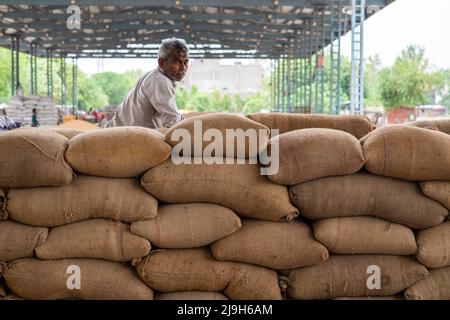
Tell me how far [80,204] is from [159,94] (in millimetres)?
1349

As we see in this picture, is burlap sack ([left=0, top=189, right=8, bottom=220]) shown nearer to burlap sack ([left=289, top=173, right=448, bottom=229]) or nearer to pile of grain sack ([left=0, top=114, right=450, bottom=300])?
pile of grain sack ([left=0, top=114, right=450, bottom=300])

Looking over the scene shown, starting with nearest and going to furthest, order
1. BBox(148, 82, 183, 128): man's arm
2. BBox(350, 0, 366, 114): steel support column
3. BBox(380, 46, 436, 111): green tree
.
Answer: BBox(148, 82, 183, 128): man's arm < BBox(350, 0, 366, 114): steel support column < BBox(380, 46, 436, 111): green tree

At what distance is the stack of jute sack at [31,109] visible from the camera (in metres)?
18.0

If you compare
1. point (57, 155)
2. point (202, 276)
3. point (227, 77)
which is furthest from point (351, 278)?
point (227, 77)

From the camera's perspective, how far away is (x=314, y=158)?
2225 mm

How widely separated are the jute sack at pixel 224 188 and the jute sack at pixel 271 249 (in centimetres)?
8

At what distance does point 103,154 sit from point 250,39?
81.7ft

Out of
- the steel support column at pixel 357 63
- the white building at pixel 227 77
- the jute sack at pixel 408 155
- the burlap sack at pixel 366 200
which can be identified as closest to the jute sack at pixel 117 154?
the burlap sack at pixel 366 200

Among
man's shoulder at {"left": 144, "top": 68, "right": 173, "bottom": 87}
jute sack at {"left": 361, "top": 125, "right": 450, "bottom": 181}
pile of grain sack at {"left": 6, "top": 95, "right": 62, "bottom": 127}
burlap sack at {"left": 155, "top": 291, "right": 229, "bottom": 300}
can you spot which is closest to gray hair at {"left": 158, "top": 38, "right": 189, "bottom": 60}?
man's shoulder at {"left": 144, "top": 68, "right": 173, "bottom": 87}

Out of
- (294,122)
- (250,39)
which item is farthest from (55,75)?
(294,122)

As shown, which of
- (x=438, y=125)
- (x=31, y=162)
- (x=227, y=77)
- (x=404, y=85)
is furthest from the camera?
(x=227, y=77)

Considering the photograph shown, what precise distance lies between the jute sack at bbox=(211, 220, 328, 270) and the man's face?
1.62 meters

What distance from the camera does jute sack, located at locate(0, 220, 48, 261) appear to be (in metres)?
2.19

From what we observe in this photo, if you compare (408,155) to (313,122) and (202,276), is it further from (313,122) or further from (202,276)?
(202,276)
